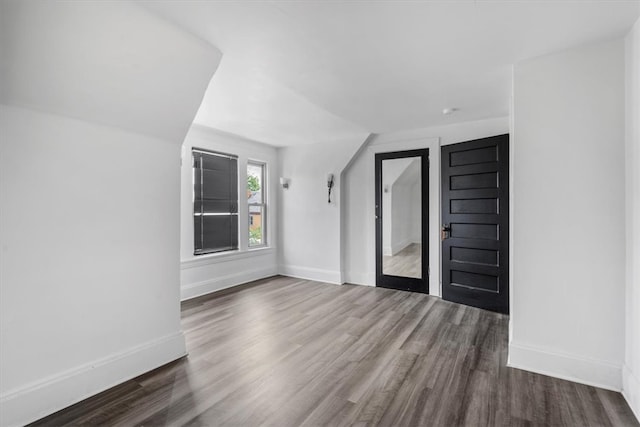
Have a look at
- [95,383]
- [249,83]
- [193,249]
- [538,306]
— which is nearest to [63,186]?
[95,383]

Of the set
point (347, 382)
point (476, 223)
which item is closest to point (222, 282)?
point (347, 382)

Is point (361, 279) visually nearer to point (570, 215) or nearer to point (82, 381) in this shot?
point (570, 215)

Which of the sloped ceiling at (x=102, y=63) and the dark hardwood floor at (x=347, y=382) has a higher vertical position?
the sloped ceiling at (x=102, y=63)

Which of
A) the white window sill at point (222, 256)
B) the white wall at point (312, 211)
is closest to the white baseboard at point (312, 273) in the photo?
the white wall at point (312, 211)

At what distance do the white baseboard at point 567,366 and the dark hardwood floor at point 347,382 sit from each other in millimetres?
70

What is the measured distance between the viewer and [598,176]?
2.09 metres

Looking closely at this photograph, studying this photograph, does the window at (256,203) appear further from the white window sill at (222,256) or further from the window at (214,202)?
the window at (214,202)

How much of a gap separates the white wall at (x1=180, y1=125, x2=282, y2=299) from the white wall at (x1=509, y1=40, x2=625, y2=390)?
382 cm

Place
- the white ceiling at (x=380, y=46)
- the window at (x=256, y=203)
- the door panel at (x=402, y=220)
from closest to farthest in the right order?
1. the white ceiling at (x=380, y=46)
2. the door panel at (x=402, y=220)
3. the window at (x=256, y=203)

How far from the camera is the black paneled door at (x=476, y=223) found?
351 cm

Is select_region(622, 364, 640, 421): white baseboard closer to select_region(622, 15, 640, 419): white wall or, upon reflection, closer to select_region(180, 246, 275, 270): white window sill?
select_region(622, 15, 640, 419): white wall

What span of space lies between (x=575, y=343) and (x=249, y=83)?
3.36 metres

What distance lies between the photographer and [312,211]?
537 centimetres

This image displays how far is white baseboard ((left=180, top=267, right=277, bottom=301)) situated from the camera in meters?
4.21
